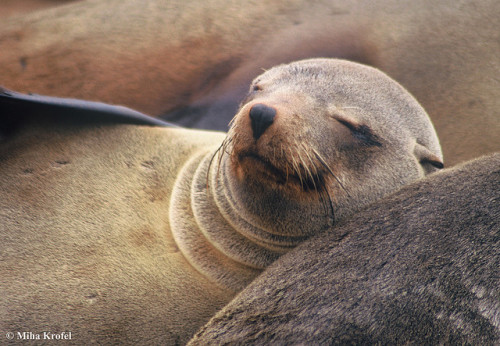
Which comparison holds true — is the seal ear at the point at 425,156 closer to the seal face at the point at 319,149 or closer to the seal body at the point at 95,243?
the seal face at the point at 319,149

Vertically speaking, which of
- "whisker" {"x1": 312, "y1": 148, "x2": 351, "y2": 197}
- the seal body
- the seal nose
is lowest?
the seal body

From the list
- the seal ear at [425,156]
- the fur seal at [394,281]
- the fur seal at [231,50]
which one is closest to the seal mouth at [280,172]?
the fur seal at [394,281]

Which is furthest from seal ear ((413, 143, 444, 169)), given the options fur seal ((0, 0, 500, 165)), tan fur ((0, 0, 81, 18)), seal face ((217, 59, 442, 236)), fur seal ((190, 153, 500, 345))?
tan fur ((0, 0, 81, 18))

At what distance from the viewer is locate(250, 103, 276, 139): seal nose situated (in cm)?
171

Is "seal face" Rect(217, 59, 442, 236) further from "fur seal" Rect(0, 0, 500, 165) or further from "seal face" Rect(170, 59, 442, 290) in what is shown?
"fur seal" Rect(0, 0, 500, 165)

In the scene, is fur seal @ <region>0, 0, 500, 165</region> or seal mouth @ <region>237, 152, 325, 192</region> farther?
fur seal @ <region>0, 0, 500, 165</region>

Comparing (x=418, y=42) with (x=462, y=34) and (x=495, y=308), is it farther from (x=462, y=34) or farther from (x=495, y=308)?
(x=495, y=308)

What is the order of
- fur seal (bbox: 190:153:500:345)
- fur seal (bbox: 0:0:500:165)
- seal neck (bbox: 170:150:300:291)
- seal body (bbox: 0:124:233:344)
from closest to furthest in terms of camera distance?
fur seal (bbox: 190:153:500:345) < seal body (bbox: 0:124:233:344) < seal neck (bbox: 170:150:300:291) < fur seal (bbox: 0:0:500:165)

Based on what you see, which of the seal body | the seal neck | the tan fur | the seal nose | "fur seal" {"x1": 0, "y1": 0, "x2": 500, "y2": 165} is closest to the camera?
the seal nose

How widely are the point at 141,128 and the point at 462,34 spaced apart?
225cm

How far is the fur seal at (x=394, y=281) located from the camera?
1.40 m

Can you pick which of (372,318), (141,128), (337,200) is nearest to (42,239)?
(141,128)

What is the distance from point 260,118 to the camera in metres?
1.71

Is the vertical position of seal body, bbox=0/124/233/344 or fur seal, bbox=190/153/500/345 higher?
fur seal, bbox=190/153/500/345
